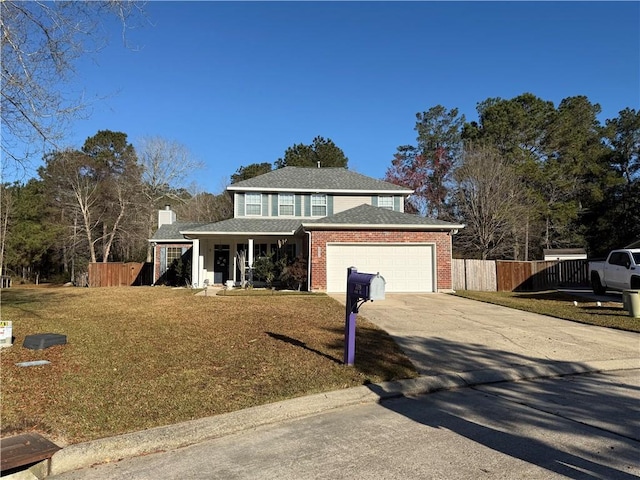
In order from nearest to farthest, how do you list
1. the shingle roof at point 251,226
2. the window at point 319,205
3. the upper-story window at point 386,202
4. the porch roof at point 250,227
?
1. the porch roof at point 250,227
2. the shingle roof at point 251,226
3. the window at point 319,205
4. the upper-story window at point 386,202

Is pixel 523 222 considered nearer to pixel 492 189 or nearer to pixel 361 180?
pixel 492 189

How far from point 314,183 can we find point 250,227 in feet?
16.2

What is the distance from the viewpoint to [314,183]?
2472 centimetres

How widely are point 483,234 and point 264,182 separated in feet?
53.3

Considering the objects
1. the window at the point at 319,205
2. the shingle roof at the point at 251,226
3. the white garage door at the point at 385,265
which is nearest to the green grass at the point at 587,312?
the white garage door at the point at 385,265

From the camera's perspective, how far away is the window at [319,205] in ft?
79.6

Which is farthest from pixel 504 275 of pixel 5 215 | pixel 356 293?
pixel 5 215

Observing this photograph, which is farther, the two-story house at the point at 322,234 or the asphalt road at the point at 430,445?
the two-story house at the point at 322,234

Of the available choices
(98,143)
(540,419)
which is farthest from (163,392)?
(98,143)

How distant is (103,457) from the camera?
3.72 metres

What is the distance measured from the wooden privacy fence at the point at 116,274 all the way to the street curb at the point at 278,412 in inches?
995

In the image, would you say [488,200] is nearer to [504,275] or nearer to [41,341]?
[504,275]

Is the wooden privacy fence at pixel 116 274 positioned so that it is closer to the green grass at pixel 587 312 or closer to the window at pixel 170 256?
the window at pixel 170 256

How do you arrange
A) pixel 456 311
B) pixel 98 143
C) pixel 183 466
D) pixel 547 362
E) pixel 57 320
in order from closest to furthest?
pixel 183 466 → pixel 547 362 → pixel 57 320 → pixel 456 311 → pixel 98 143
